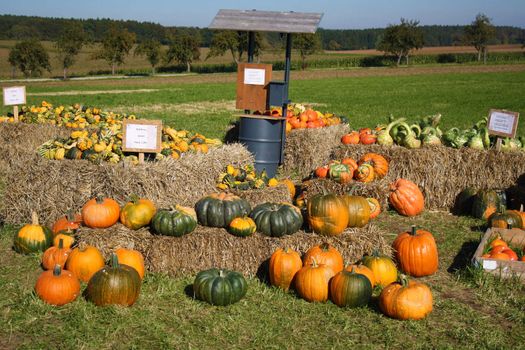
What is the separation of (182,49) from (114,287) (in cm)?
7478

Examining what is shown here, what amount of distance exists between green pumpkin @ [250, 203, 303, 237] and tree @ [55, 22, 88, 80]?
2506 inches

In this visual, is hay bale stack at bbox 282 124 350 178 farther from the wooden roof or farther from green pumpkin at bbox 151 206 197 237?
green pumpkin at bbox 151 206 197 237

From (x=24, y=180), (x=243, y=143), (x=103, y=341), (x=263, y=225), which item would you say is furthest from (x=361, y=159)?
(x=103, y=341)

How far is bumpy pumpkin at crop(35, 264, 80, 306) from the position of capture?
18.7 feet

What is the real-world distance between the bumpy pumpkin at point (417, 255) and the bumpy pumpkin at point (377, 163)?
3.06 meters

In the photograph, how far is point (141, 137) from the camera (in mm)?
7961

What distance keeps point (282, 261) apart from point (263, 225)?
66cm

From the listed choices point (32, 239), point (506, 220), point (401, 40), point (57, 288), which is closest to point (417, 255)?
point (506, 220)

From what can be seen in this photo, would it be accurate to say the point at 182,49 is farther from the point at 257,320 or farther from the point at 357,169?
the point at 257,320

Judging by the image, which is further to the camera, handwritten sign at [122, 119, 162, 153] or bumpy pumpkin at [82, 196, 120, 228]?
handwritten sign at [122, 119, 162, 153]

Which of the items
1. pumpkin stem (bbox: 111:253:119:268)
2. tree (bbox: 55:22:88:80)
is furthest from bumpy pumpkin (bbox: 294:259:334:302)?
tree (bbox: 55:22:88:80)

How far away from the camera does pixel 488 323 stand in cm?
552

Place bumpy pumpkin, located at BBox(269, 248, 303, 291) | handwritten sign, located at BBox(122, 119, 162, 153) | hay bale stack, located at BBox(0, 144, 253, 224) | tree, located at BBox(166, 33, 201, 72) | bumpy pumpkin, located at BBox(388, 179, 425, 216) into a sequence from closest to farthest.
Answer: bumpy pumpkin, located at BBox(269, 248, 303, 291), hay bale stack, located at BBox(0, 144, 253, 224), handwritten sign, located at BBox(122, 119, 162, 153), bumpy pumpkin, located at BBox(388, 179, 425, 216), tree, located at BBox(166, 33, 201, 72)

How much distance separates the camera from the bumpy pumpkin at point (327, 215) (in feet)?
22.1
